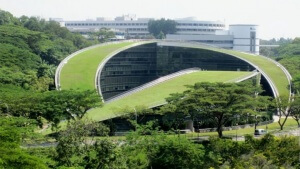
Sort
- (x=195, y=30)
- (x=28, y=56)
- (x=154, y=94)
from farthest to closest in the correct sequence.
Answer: (x=195, y=30), (x=28, y=56), (x=154, y=94)

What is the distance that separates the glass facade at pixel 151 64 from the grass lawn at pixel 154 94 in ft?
33.4

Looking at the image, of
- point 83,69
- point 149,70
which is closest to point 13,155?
point 83,69

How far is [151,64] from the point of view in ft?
255

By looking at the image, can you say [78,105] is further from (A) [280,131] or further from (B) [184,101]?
(A) [280,131]

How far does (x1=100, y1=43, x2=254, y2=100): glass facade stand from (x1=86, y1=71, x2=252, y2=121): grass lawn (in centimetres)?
1018

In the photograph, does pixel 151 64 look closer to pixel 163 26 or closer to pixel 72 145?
pixel 72 145

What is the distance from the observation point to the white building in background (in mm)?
119938

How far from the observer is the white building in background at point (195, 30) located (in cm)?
11994

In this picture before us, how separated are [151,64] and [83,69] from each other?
1794 cm

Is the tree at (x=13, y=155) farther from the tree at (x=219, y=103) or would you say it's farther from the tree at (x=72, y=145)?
the tree at (x=219, y=103)

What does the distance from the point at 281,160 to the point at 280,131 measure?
1476 cm

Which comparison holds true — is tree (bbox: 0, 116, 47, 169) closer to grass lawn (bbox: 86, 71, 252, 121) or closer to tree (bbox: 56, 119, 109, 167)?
tree (bbox: 56, 119, 109, 167)

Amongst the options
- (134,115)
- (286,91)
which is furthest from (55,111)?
(286,91)

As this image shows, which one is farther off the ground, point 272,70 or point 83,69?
point 83,69
